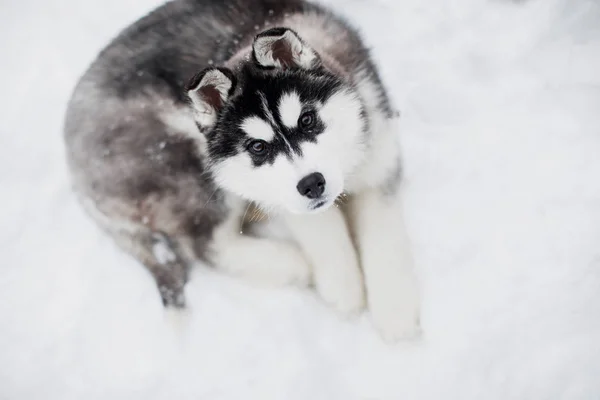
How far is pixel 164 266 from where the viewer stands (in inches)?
118

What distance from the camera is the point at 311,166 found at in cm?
237

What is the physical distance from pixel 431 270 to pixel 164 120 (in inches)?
60.8

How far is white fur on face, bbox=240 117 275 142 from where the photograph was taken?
2451mm

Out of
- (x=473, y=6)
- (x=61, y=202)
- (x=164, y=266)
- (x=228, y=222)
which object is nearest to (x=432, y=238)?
(x=228, y=222)

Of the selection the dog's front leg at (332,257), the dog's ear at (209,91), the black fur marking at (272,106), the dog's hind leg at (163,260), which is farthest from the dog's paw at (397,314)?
the dog's ear at (209,91)

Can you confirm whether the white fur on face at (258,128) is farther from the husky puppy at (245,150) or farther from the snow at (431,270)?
the snow at (431,270)

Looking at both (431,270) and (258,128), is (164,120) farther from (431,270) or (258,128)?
(431,270)

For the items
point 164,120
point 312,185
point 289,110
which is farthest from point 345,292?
point 164,120

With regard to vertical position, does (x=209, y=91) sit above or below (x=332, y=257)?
above

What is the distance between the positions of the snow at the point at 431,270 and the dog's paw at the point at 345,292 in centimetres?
8

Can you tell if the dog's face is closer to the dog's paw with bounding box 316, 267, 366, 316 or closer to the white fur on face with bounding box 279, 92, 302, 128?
the white fur on face with bounding box 279, 92, 302, 128

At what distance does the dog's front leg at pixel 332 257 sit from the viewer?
9.18 feet

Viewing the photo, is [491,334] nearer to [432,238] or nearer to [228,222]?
[432,238]

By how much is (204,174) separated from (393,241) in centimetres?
99
